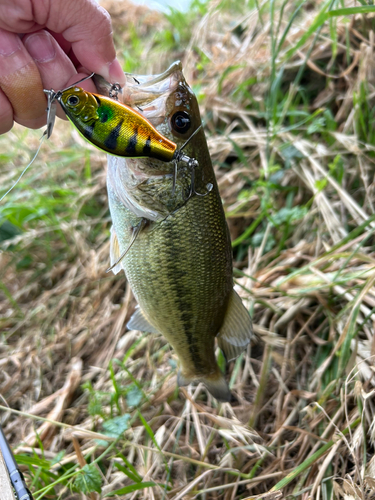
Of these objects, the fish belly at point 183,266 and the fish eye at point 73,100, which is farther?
the fish belly at point 183,266

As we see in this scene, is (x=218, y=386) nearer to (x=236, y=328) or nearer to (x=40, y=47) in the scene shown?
(x=236, y=328)

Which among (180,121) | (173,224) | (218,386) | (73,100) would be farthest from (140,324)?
(73,100)

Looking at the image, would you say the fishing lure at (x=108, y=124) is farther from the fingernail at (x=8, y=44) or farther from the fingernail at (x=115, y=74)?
the fingernail at (x=8, y=44)

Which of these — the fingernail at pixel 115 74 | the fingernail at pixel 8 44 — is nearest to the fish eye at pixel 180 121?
the fingernail at pixel 115 74

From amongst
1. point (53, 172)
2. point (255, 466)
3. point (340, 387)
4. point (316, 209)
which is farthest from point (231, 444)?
point (53, 172)

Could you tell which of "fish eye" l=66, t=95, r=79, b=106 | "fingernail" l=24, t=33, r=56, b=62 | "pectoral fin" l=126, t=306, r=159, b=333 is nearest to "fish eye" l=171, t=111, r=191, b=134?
"fish eye" l=66, t=95, r=79, b=106

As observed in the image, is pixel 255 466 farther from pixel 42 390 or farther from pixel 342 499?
pixel 42 390

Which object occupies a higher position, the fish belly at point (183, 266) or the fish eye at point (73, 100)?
the fish eye at point (73, 100)
